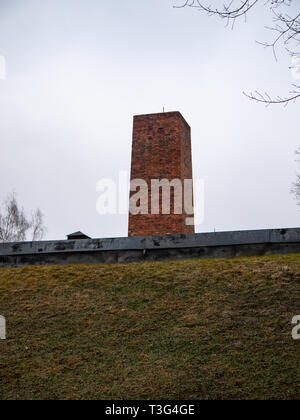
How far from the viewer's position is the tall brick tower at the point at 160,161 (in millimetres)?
11570

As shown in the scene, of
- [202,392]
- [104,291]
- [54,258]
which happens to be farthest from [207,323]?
[54,258]

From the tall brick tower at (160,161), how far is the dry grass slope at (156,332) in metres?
4.23

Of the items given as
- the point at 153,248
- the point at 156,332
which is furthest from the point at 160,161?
the point at 156,332

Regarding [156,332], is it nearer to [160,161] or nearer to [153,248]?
[153,248]

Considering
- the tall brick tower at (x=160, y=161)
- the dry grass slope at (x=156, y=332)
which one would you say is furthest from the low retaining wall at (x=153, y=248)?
the tall brick tower at (x=160, y=161)

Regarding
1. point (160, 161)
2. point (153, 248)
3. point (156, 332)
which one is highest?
point (160, 161)

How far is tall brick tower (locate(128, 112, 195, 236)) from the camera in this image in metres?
11.6

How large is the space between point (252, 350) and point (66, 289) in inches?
121

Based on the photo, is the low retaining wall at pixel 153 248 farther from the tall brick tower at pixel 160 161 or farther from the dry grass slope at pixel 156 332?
the tall brick tower at pixel 160 161

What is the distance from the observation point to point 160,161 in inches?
472

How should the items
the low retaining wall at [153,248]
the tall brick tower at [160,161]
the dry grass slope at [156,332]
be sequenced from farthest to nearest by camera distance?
the tall brick tower at [160,161] → the low retaining wall at [153,248] → the dry grass slope at [156,332]

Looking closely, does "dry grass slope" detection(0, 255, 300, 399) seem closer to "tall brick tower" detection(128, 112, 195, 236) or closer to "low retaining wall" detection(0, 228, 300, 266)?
"low retaining wall" detection(0, 228, 300, 266)

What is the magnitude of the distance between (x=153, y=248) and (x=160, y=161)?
463cm

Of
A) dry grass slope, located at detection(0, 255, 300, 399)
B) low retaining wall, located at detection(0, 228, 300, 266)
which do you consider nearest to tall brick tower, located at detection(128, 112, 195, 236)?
low retaining wall, located at detection(0, 228, 300, 266)
